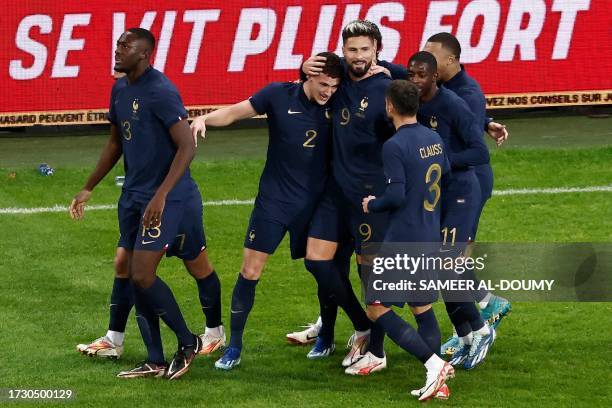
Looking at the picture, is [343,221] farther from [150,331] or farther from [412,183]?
[150,331]

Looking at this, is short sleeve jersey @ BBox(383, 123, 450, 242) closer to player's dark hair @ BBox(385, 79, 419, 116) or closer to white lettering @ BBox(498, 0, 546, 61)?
player's dark hair @ BBox(385, 79, 419, 116)

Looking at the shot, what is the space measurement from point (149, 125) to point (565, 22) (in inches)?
428

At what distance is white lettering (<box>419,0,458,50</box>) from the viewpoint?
19.3 m

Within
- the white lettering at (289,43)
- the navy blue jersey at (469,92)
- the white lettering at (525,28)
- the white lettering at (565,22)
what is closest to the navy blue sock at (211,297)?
the navy blue jersey at (469,92)

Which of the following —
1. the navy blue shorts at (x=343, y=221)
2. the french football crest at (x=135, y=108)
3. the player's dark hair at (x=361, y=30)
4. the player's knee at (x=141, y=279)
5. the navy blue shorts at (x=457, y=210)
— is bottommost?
the player's knee at (x=141, y=279)

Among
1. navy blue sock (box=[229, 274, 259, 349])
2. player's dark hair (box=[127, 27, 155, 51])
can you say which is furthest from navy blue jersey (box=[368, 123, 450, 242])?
player's dark hair (box=[127, 27, 155, 51])

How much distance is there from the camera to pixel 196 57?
19375 millimetres

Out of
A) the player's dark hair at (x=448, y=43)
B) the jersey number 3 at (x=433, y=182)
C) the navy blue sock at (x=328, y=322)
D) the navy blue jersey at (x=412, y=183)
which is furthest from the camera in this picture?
the navy blue sock at (x=328, y=322)

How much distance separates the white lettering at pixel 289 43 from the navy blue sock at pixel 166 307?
9.63 m

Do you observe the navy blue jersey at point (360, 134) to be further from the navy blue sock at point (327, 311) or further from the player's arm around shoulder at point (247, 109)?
the navy blue sock at point (327, 311)

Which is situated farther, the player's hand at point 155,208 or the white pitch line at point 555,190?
the white pitch line at point 555,190

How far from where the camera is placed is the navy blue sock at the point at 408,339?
9.38m

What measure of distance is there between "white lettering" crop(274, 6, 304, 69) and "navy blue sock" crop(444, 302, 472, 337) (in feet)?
30.9

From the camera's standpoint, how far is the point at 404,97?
30.5ft
